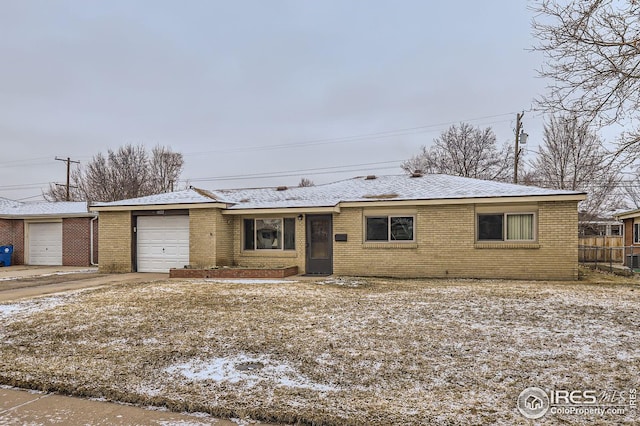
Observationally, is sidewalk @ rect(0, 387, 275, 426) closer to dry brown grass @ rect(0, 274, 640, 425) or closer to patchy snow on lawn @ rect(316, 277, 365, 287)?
dry brown grass @ rect(0, 274, 640, 425)

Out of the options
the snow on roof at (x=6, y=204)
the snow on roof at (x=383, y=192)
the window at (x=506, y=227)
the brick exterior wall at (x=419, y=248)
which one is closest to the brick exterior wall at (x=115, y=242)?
the brick exterior wall at (x=419, y=248)

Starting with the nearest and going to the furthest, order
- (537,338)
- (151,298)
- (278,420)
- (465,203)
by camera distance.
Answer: (278,420), (537,338), (151,298), (465,203)

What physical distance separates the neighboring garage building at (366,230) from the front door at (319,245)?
37mm

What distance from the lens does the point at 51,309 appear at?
320 inches

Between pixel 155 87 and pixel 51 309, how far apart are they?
16.7 meters

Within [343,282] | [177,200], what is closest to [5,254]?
[177,200]

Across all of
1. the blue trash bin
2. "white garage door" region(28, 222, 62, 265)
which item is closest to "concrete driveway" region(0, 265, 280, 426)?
"white garage door" region(28, 222, 62, 265)

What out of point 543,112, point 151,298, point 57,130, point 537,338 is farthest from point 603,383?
point 57,130

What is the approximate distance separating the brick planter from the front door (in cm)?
111

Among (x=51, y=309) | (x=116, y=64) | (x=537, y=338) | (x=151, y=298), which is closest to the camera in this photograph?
(x=537, y=338)

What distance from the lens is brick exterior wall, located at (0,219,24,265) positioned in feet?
68.7

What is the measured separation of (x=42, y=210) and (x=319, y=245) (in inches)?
608

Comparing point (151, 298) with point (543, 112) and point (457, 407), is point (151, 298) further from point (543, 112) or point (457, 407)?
point (543, 112)

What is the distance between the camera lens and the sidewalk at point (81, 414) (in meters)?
3.43
